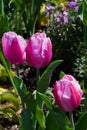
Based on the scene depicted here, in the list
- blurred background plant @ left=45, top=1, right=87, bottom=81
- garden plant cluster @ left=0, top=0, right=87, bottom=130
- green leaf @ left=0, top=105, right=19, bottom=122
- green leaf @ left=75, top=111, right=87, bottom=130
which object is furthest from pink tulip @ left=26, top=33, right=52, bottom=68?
blurred background plant @ left=45, top=1, right=87, bottom=81

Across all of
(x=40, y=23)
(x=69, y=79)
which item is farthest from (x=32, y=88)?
(x=69, y=79)

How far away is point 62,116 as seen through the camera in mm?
1502

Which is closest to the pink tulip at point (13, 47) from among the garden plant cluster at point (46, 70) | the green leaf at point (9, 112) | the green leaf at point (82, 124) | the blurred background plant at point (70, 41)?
the garden plant cluster at point (46, 70)

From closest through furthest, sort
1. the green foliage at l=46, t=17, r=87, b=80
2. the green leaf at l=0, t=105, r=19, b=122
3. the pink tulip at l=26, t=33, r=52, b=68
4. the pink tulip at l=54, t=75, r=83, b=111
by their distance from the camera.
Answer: the pink tulip at l=54, t=75, r=83, b=111 → the pink tulip at l=26, t=33, r=52, b=68 → the green leaf at l=0, t=105, r=19, b=122 → the green foliage at l=46, t=17, r=87, b=80

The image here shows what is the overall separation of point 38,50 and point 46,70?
0.14 m

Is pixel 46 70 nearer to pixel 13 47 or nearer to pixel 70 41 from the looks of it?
pixel 13 47

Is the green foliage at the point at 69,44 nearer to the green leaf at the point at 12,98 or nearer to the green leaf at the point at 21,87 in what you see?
the green leaf at the point at 12,98

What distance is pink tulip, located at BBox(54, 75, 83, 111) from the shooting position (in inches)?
54.4

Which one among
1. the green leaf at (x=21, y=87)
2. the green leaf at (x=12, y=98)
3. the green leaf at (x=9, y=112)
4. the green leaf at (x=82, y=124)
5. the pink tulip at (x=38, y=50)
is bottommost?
the green leaf at (x=9, y=112)

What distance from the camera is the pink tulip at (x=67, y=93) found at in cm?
138

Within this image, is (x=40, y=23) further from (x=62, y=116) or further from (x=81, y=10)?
(x=62, y=116)

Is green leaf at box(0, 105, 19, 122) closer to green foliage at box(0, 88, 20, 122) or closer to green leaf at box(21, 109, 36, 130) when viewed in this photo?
green foliage at box(0, 88, 20, 122)

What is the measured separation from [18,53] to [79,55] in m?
1.60

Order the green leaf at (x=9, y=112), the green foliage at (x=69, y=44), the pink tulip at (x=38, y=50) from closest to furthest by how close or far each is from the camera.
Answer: the pink tulip at (x=38, y=50) → the green leaf at (x=9, y=112) → the green foliage at (x=69, y=44)
